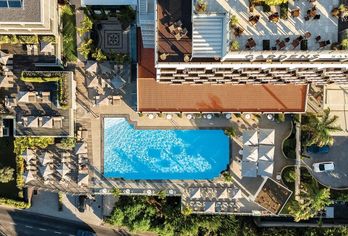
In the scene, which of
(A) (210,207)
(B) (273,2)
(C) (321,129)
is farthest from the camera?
(A) (210,207)

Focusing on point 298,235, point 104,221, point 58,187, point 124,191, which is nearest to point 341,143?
point 298,235

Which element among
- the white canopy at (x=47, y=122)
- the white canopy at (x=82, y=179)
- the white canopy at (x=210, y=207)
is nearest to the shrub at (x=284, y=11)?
the white canopy at (x=210, y=207)

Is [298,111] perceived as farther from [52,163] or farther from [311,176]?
[52,163]

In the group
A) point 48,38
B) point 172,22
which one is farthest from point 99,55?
point 172,22

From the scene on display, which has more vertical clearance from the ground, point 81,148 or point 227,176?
point 81,148

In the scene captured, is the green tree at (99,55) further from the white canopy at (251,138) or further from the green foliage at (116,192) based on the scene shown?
the white canopy at (251,138)

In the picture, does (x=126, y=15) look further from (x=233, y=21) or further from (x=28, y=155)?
(x=28, y=155)
